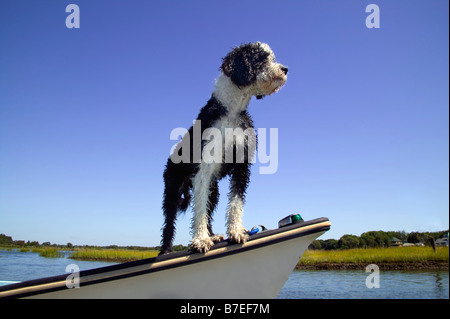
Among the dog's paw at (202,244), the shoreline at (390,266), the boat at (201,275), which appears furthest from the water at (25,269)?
the shoreline at (390,266)

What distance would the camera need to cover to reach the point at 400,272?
26.4m

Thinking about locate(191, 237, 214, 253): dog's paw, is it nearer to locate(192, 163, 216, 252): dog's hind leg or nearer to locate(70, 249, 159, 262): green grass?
locate(192, 163, 216, 252): dog's hind leg

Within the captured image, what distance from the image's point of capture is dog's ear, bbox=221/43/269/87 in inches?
105

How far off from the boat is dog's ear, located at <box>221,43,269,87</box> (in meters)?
1.39

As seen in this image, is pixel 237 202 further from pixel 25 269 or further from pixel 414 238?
pixel 414 238

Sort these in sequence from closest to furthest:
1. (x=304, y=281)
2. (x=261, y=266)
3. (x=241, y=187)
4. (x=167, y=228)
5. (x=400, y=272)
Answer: (x=261, y=266) < (x=241, y=187) < (x=167, y=228) < (x=304, y=281) < (x=400, y=272)

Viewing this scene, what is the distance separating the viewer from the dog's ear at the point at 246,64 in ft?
8.79

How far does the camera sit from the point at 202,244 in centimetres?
251

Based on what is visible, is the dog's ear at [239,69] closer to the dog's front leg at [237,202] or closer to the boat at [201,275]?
the dog's front leg at [237,202]

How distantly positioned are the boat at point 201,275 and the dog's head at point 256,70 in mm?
1298
